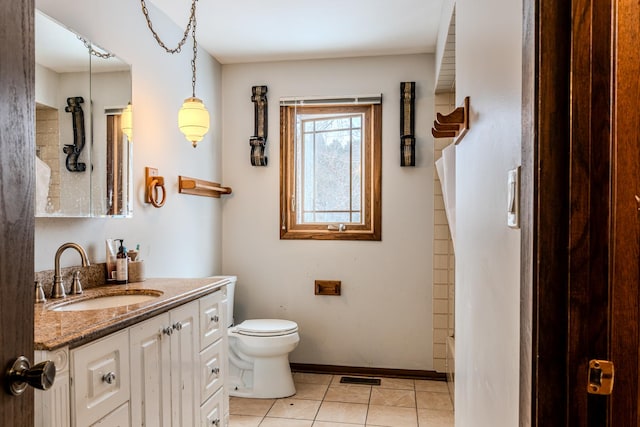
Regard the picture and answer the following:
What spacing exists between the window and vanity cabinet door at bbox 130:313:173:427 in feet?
5.99

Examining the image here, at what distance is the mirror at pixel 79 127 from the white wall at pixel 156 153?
0.28 ft

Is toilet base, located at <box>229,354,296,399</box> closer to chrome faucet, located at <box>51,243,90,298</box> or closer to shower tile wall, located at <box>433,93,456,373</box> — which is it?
shower tile wall, located at <box>433,93,456,373</box>

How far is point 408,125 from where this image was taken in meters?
3.27

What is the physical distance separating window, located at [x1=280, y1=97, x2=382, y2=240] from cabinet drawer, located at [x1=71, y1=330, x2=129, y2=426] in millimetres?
2076

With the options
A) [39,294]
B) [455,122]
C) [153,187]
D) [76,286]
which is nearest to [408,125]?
[455,122]

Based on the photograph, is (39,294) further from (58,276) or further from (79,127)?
(79,127)

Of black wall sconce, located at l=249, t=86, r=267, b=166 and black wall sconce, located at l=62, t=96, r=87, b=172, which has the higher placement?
black wall sconce, located at l=249, t=86, r=267, b=166

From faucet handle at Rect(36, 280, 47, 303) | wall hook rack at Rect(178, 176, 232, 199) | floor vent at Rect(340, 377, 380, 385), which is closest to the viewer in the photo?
faucet handle at Rect(36, 280, 47, 303)

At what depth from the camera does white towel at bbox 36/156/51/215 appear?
1694 millimetres

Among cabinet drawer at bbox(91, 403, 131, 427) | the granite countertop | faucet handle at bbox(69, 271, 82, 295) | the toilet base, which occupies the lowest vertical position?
the toilet base

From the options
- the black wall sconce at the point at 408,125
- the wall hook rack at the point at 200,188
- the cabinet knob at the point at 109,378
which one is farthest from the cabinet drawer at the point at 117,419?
the black wall sconce at the point at 408,125

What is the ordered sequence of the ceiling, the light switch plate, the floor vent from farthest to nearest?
the floor vent < the ceiling < the light switch plate

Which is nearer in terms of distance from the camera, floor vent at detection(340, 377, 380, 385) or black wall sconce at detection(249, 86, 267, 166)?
floor vent at detection(340, 377, 380, 385)

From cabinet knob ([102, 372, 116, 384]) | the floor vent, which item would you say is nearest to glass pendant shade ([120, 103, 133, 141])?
cabinet knob ([102, 372, 116, 384])
